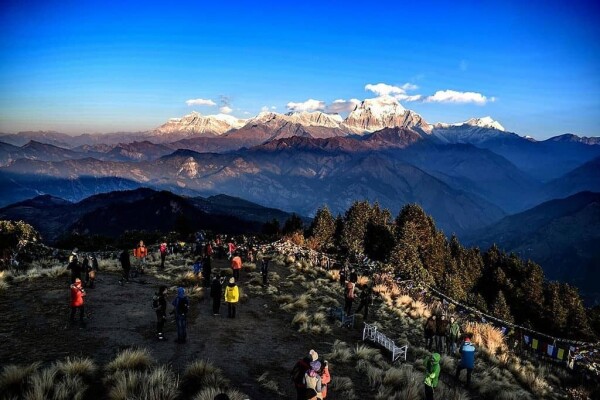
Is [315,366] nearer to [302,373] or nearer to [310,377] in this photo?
[310,377]

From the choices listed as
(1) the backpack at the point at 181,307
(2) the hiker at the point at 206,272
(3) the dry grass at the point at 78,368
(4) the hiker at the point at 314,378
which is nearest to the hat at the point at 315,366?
(4) the hiker at the point at 314,378

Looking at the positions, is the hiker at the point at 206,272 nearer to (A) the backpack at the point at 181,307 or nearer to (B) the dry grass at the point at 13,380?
(A) the backpack at the point at 181,307

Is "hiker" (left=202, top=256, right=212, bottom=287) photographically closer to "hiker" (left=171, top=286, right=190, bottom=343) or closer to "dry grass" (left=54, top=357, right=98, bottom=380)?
"hiker" (left=171, top=286, right=190, bottom=343)

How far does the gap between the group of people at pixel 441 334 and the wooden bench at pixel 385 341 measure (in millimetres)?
1659

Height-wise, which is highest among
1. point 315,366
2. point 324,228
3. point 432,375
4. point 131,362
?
point 315,366

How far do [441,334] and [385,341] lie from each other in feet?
9.41

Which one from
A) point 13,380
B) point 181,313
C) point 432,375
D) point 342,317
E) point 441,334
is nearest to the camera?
point 13,380

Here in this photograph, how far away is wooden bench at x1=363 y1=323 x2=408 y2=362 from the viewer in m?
16.9

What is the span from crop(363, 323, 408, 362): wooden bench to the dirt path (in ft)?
2.81

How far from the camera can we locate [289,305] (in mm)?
22156

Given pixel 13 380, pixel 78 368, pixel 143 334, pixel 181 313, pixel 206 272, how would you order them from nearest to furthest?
pixel 13 380 → pixel 78 368 → pixel 181 313 → pixel 143 334 → pixel 206 272

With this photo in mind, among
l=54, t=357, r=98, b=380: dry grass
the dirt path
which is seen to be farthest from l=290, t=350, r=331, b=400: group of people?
l=54, t=357, r=98, b=380: dry grass

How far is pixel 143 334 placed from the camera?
1563 cm

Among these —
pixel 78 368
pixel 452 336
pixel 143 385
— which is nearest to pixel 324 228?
pixel 452 336
